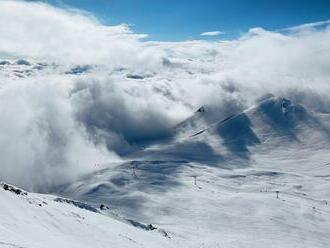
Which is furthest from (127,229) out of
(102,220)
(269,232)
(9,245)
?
(269,232)

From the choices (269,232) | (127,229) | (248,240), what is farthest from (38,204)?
(269,232)

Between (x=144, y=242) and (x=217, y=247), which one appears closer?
(x=144, y=242)

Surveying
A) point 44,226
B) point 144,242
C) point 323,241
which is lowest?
point 323,241

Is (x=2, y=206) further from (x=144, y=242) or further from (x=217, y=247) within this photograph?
(x=217, y=247)

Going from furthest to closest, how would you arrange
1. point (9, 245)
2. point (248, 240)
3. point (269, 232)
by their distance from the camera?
1. point (269, 232)
2. point (248, 240)
3. point (9, 245)

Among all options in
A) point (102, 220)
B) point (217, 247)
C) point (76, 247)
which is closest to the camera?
point (76, 247)

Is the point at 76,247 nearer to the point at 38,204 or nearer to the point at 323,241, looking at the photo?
the point at 38,204

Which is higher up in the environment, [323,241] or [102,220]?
[102,220]
